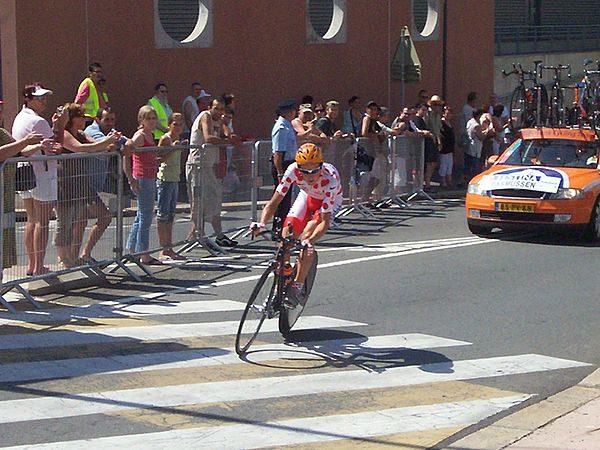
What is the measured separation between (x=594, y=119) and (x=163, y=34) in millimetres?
8223

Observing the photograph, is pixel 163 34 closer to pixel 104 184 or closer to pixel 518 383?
pixel 104 184

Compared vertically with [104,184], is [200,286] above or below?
below

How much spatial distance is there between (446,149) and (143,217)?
11.3 meters

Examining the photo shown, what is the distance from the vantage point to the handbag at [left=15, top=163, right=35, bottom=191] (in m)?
11.5

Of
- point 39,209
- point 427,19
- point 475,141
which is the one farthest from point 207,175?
point 427,19

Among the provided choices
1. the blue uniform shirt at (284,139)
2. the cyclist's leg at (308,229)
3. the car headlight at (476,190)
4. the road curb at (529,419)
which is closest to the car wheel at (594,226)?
the car headlight at (476,190)

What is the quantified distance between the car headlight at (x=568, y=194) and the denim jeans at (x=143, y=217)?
578 centimetres

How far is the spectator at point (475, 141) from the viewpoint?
24.5 metres

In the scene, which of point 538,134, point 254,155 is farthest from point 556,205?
point 254,155

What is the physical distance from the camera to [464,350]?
33.3 ft

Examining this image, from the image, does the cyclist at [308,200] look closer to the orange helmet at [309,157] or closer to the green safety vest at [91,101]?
the orange helmet at [309,157]

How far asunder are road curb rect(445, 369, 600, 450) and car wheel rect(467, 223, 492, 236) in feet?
25.7

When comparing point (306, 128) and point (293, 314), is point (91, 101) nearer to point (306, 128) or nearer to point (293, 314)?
point (306, 128)

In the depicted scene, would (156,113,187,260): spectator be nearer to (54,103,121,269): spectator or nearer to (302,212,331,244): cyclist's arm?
(54,103,121,269): spectator
